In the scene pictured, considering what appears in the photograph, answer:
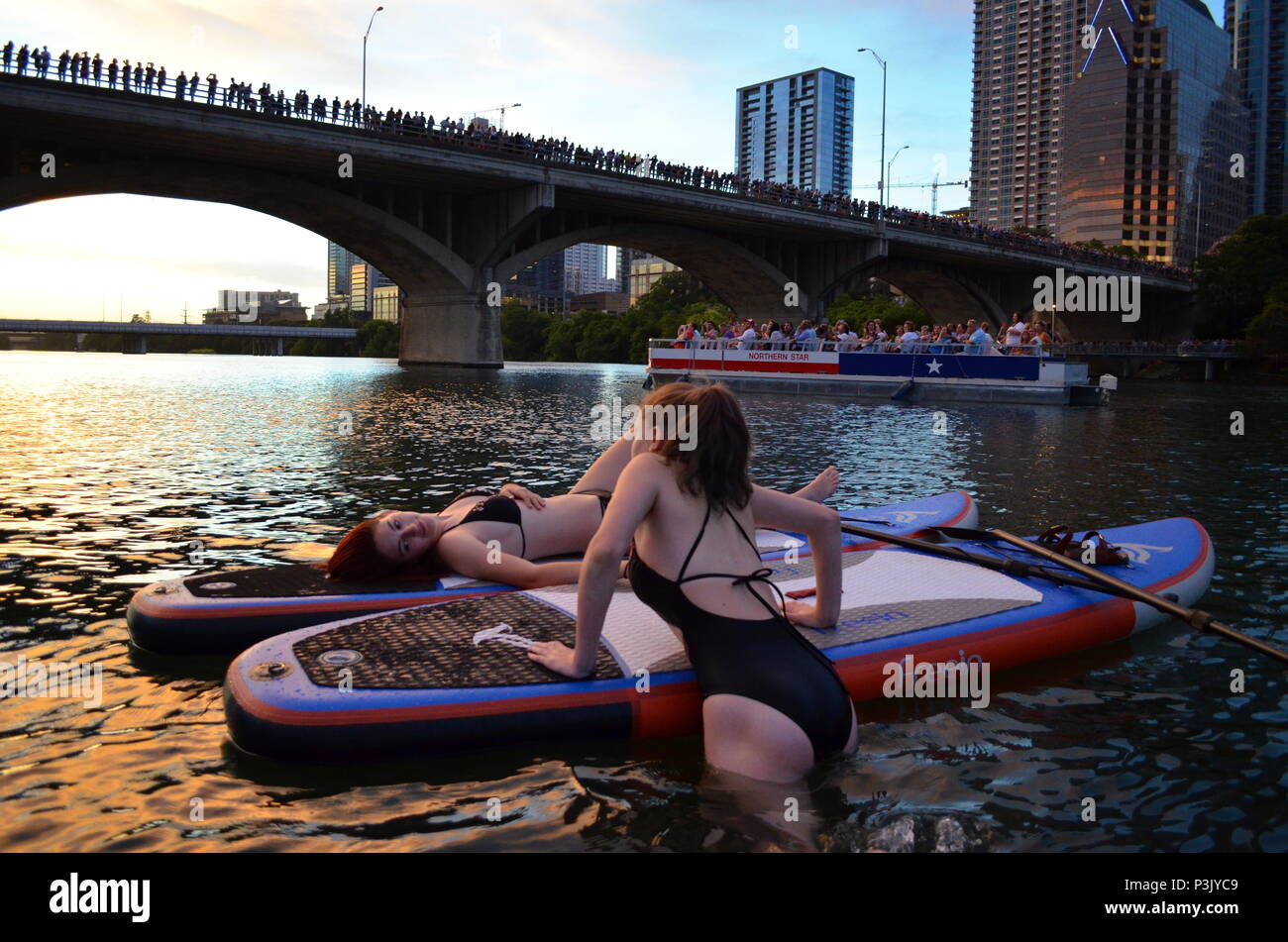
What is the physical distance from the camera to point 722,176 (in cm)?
4516

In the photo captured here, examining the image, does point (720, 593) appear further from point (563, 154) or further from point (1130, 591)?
point (563, 154)

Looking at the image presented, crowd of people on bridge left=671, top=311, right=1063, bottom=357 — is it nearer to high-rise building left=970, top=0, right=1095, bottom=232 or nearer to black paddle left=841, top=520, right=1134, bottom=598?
black paddle left=841, top=520, right=1134, bottom=598

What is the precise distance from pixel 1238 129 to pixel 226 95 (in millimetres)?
142898

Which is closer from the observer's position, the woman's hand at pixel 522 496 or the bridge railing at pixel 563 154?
the woman's hand at pixel 522 496

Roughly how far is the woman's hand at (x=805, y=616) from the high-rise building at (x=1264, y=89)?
514ft

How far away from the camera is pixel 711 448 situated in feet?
11.3

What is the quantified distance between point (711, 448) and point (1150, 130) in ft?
441

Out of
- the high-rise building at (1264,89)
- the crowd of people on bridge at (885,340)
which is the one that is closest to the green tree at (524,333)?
the crowd of people on bridge at (885,340)

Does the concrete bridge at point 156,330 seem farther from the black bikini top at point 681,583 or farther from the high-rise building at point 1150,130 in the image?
the black bikini top at point 681,583

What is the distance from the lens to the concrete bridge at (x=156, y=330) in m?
103

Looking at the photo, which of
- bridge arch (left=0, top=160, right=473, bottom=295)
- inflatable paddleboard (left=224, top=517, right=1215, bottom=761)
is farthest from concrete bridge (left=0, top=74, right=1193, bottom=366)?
inflatable paddleboard (left=224, top=517, right=1215, bottom=761)

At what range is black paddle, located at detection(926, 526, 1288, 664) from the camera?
425cm
